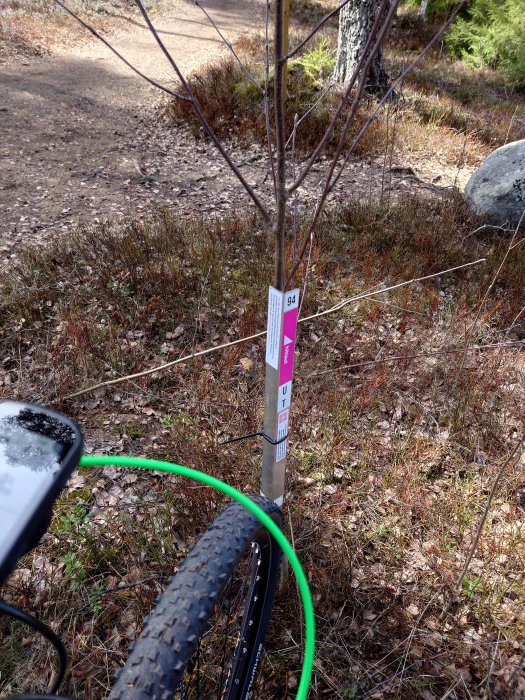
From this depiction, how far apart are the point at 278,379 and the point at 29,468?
861 millimetres

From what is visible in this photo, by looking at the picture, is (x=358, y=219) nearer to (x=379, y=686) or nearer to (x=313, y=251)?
(x=313, y=251)

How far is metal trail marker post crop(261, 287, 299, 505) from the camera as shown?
5.08ft

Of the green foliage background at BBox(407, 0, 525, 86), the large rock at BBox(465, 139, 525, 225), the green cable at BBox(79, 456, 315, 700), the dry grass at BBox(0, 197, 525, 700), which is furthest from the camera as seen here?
the green foliage background at BBox(407, 0, 525, 86)

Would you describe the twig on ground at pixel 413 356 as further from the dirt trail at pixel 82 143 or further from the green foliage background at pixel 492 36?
the green foliage background at pixel 492 36

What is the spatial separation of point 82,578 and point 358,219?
4.38 meters

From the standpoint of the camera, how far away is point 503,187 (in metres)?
5.30

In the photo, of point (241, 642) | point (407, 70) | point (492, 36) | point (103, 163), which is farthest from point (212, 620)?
point (492, 36)

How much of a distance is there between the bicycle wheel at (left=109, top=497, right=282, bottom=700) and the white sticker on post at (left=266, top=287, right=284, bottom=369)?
0.54 metres

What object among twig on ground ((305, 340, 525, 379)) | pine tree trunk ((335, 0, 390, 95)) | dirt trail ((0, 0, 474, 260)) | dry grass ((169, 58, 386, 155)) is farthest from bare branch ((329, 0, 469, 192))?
pine tree trunk ((335, 0, 390, 95))

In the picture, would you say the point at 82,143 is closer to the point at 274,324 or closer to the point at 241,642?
the point at 274,324

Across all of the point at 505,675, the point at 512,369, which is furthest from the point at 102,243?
the point at 505,675

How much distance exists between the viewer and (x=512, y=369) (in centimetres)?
362

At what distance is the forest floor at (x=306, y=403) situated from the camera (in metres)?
2.18

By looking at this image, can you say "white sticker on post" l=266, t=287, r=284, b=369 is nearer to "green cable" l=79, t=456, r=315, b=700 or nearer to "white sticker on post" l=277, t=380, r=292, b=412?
"white sticker on post" l=277, t=380, r=292, b=412
